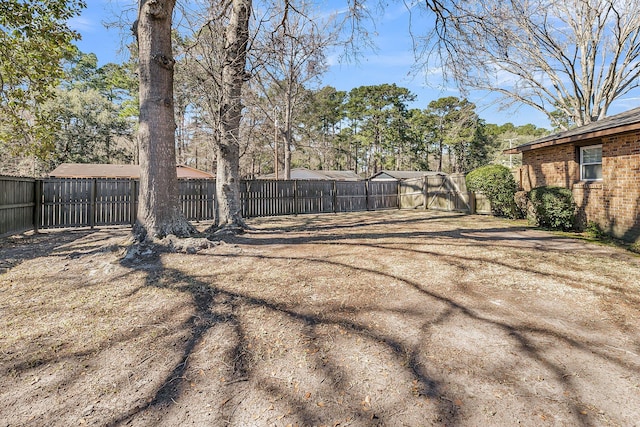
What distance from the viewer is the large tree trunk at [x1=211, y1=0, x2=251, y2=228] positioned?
699 cm

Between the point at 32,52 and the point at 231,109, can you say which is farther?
the point at 32,52

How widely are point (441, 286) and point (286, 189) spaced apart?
380 inches

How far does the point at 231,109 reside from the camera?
23.4 ft

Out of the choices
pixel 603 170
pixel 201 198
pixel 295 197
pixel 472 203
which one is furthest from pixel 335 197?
pixel 603 170

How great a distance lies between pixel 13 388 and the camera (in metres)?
1.95

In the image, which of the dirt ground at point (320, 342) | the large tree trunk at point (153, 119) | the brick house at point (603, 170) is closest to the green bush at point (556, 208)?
the brick house at point (603, 170)

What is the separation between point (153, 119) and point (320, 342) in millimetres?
4678

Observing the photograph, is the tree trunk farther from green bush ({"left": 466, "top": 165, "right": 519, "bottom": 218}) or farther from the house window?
green bush ({"left": 466, "top": 165, "right": 519, "bottom": 218})

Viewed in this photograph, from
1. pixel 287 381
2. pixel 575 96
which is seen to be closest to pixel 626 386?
pixel 287 381

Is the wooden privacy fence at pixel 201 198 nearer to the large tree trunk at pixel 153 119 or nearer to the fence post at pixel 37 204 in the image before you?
the fence post at pixel 37 204

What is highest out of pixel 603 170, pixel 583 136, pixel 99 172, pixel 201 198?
pixel 99 172

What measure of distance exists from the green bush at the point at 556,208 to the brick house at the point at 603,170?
1.03ft

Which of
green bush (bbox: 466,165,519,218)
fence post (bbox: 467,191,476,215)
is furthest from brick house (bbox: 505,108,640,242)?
fence post (bbox: 467,191,476,215)

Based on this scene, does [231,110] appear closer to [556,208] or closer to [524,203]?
[556,208]
